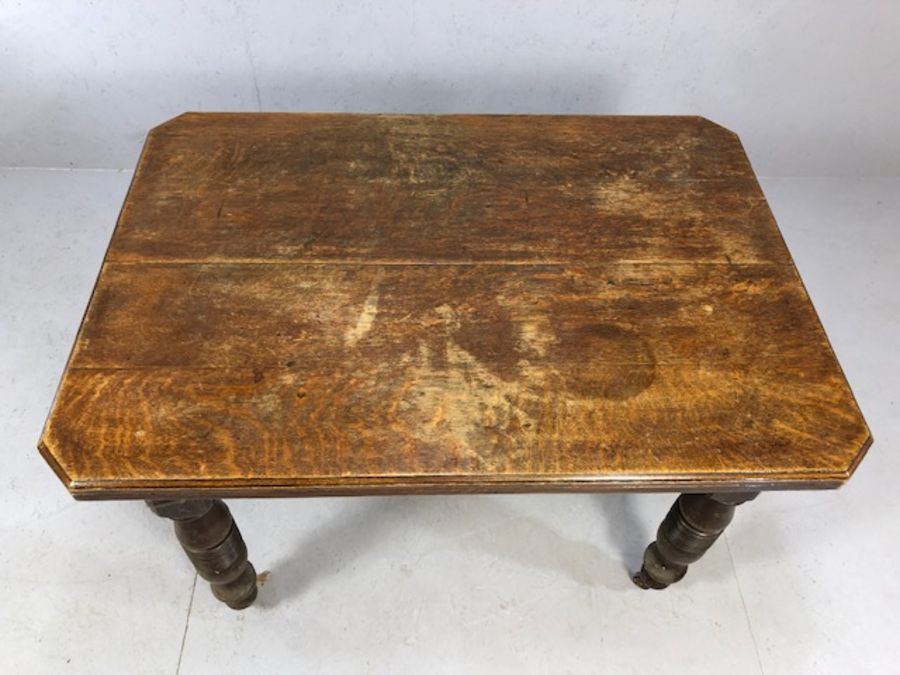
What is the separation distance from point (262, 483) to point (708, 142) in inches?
46.3

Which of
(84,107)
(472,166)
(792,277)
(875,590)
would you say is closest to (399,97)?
(472,166)

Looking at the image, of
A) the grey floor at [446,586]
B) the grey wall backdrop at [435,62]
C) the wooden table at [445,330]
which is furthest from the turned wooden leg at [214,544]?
the grey wall backdrop at [435,62]

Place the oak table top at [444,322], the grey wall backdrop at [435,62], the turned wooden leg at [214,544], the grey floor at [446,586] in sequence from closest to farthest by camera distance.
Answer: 1. the oak table top at [444,322]
2. the turned wooden leg at [214,544]
3. the grey floor at [446,586]
4. the grey wall backdrop at [435,62]

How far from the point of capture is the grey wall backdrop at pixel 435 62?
2027mm

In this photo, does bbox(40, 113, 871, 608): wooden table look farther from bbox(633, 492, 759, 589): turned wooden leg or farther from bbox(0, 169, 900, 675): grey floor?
bbox(0, 169, 900, 675): grey floor

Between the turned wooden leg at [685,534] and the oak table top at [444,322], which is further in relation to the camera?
the turned wooden leg at [685,534]

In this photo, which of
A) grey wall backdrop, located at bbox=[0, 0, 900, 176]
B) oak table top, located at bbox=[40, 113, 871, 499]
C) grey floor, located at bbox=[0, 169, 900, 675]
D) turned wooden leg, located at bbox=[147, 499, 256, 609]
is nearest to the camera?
oak table top, located at bbox=[40, 113, 871, 499]

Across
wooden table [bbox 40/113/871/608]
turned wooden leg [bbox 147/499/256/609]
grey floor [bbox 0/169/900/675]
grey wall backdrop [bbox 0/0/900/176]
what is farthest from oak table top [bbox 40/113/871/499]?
grey floor [bbox 0/169/900/675]

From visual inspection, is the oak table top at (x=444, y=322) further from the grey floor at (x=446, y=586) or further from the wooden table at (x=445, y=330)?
the grey floor at (x=446, y=586)

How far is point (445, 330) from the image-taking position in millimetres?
1330

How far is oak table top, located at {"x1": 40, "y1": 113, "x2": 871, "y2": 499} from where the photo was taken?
1.18 m

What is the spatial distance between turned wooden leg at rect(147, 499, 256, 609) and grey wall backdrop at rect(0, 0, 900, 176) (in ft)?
4.17

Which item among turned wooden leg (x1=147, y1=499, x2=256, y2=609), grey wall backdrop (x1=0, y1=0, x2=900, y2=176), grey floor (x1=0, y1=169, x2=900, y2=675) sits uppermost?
grey wall backdrop (x1=0, y1=0, x2=900, y2=176)

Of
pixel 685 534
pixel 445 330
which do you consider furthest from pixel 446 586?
pixel 445 330
